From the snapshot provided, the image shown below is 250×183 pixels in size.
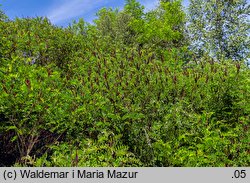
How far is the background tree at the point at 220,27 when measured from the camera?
30.9 metres

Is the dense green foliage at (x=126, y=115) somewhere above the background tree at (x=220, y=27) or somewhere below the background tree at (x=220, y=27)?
below

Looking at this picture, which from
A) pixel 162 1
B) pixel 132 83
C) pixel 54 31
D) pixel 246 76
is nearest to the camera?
pixel 132 83

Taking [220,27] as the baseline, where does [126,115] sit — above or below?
below

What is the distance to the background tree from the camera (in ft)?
101

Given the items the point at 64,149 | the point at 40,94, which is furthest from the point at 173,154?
the point at 40,94

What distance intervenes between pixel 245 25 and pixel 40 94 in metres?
26.5

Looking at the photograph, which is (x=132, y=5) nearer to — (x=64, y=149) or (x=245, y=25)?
(x=245, y=25)

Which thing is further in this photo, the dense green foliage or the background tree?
the background tree

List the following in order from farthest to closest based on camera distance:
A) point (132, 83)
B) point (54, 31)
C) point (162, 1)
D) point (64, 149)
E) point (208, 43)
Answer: point (162, 1) → point (208, 43) → point (54, 31) → point (132, 83) → point (64, 149)

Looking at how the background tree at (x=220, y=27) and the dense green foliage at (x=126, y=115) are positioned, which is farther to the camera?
the background tree at (x=220, y=27)

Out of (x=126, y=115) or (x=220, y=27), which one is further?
(x=220, y=27)

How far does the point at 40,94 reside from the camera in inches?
308

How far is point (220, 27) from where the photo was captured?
103ft

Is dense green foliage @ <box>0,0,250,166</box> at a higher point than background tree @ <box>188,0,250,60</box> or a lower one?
lower
